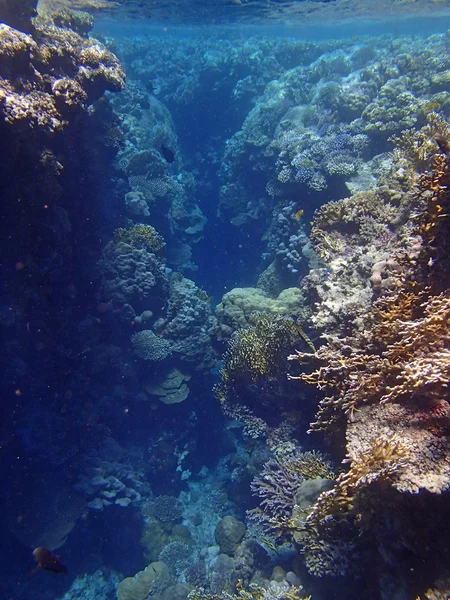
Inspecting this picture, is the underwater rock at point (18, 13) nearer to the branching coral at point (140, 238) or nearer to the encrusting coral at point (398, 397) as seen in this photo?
the branching coral at point (140, 238)

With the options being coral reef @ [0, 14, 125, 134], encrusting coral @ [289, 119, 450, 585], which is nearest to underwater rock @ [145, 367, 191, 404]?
encrusting coral @ [289, 119, 450, 585]

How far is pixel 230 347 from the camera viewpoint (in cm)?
714

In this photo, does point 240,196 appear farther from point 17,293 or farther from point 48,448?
point 48,448

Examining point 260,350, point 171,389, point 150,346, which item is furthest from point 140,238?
point 260,350

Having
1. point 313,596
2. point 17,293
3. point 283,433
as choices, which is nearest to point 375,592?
point 313,596

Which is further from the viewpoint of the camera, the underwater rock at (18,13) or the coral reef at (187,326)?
the coral reef at (187,326)

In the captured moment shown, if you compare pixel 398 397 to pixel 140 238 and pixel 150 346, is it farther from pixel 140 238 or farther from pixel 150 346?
pixel 140 238

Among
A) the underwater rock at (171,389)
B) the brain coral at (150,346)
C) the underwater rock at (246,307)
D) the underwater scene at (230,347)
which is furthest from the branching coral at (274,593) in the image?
the brain coral at (150,346)

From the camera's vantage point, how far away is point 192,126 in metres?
19.1

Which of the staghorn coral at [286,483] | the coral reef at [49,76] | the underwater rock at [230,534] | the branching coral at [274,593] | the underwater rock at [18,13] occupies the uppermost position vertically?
the underwater rock at [18,13]

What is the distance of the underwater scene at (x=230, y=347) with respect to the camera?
10.1 ft

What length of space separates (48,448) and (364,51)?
20.0 m

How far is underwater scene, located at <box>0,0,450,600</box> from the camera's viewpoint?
3092 mm

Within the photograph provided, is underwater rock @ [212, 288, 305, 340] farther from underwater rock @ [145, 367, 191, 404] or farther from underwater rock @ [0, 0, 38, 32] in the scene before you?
underwater rock @ [0, 0, 38, 32]
